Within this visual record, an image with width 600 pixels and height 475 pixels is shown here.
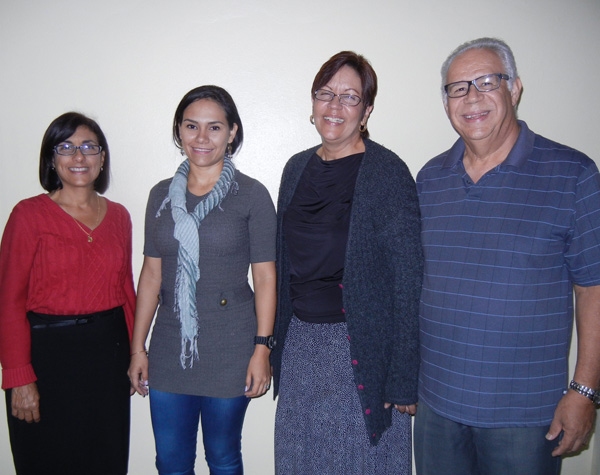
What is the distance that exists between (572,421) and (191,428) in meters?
1.28

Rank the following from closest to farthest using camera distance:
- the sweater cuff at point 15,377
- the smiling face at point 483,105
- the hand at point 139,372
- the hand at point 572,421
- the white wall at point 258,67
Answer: the hand at point 572,421 → the smiling face at point 483,105 → the sweater cuff at point 15,377 → the hand at point 139,372 → the white wall at point 258,67

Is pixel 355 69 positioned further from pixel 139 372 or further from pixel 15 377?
pixel 15 377

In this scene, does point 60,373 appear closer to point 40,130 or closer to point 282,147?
point 40,130

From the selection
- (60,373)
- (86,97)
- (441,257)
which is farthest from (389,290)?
(86,97)

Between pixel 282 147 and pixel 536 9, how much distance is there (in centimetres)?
132

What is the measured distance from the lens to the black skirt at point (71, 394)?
1455 millimetres

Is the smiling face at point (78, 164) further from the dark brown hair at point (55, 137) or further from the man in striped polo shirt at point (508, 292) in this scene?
the man in striped polo shirt at point (508, 292)

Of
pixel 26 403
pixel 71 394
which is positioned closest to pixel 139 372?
pixel 71 394

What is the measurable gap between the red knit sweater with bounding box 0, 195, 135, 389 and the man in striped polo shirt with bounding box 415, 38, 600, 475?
4.14 feet

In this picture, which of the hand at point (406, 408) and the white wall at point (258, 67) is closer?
the hand at point (406, 408)

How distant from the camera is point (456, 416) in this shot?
1.17 metres

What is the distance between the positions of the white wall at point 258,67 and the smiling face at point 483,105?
0.58 m

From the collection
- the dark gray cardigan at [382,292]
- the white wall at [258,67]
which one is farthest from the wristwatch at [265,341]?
the white wall at [258,67]

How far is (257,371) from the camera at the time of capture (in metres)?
1.36
